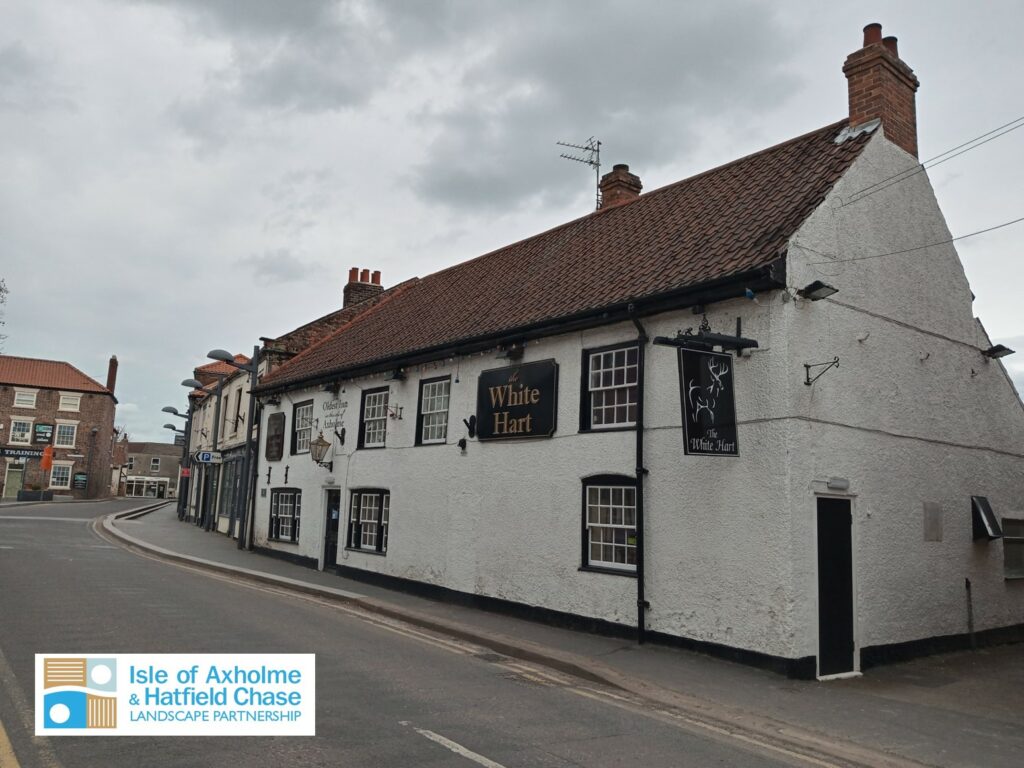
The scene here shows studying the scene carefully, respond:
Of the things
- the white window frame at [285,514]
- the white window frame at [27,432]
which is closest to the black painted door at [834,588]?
the white window frame at [285,514]

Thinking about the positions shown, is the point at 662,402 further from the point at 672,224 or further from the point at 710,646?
the point at 672,224

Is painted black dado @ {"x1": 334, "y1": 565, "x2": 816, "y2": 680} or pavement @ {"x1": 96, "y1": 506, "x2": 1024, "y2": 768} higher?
painted black dado @ {"x1": 334, "y1": 565, "x2": 816, "y2": 680}

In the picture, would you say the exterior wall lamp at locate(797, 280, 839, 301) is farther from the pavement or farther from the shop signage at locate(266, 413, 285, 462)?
the shop signage at locate(266, 413, 285, 462)

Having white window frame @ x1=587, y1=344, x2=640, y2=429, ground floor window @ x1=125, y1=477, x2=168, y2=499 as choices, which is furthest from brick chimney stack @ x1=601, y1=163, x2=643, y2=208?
ground floor window @ x1=125, y1=477, x2=168, y2=499

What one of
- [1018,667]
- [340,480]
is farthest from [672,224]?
[340,480]

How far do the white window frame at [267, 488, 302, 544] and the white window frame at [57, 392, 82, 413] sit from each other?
47011 millimetres

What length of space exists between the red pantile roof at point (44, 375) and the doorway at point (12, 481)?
6.49 m

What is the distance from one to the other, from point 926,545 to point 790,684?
419 centimetres

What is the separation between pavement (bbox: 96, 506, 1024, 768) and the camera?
7.26 meters

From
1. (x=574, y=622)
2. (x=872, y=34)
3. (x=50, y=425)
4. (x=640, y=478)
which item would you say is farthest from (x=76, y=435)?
(x=872, y=34)

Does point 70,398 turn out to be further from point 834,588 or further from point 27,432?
point 834,588

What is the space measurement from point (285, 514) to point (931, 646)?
16856 mm

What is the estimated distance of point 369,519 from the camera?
728 inches

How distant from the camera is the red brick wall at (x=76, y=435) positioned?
2314 inches
